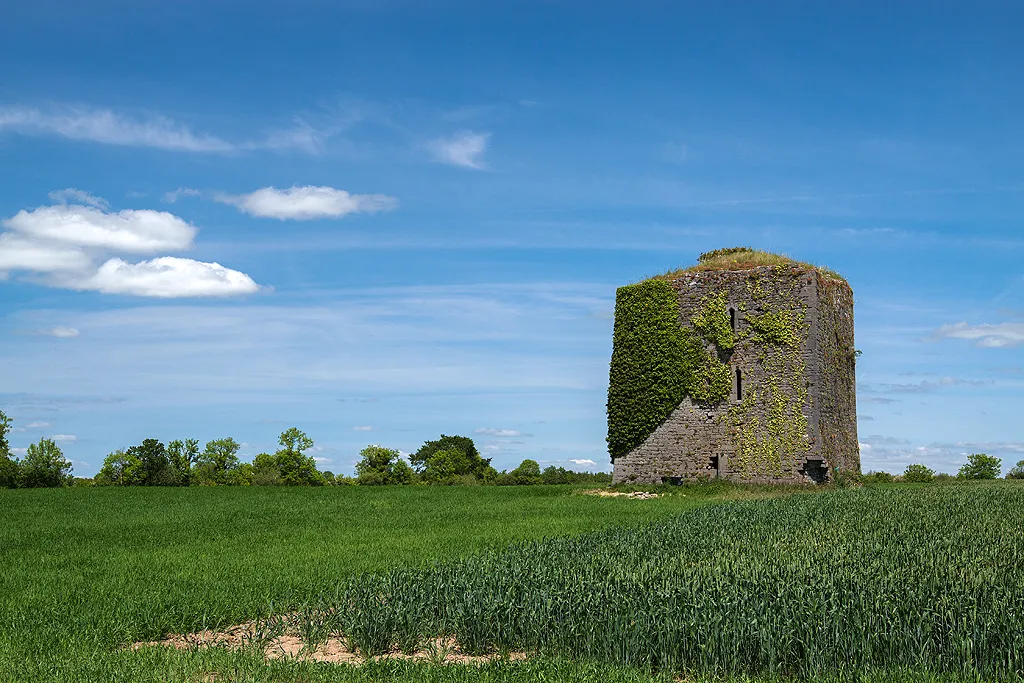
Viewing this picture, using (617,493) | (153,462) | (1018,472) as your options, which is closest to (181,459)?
(153,462)

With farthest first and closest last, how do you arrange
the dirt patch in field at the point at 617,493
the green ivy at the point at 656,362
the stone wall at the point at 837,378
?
the green ivy at the point at 656,362, the stone wall at the point at 837,378, the dirt patch in field at the point at 617,493

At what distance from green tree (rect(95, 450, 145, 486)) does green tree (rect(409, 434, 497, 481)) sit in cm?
1303

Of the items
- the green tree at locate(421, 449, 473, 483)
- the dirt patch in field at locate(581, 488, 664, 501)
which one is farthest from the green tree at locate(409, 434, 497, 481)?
the dirt patch in field at locate(581, 488, 664, 501)

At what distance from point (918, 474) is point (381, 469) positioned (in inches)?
1046

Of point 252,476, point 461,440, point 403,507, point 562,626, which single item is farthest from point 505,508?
point 461,440

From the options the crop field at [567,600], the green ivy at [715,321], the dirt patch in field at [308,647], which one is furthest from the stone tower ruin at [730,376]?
the dirt patch in field at [308,647]

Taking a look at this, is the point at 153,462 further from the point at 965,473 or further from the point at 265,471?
the point at 965,473

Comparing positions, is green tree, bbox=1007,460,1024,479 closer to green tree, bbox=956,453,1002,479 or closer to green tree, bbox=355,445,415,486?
green tree, bbox=956,453,1002,479

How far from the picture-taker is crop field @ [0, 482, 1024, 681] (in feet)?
24.7

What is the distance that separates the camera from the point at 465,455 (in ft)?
149

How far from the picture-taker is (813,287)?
31016mm

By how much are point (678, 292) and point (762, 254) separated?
4.33m

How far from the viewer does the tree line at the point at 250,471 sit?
3788cm

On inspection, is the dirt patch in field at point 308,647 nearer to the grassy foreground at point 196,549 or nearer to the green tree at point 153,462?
the grassy foreground at point 196,549
